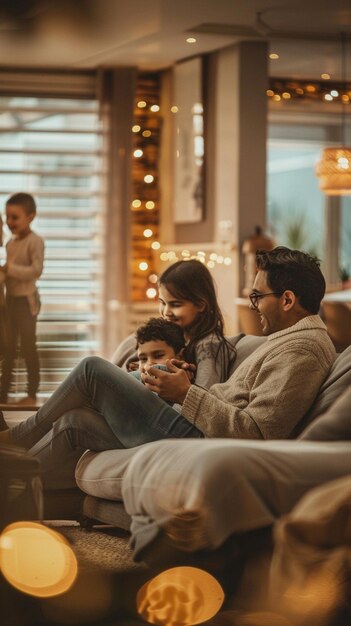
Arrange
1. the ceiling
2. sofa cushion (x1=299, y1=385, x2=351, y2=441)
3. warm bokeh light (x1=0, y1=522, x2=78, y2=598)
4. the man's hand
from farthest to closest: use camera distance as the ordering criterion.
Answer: the ceiling < the man's hand < sofa cushion (x1=299, y1=385, x2=351, y2=441) < warm bokeh light (x1=0, y1=522, x2=78, y2=598)

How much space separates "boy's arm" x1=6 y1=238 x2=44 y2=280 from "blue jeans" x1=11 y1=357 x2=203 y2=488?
30 centimetres

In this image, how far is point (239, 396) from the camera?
2791mm

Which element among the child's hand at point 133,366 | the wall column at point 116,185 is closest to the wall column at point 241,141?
the wall column at point 116,185

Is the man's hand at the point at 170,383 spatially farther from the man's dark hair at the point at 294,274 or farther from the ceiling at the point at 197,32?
the ceiling at the point at 197,32

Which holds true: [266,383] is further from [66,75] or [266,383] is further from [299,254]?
[66,75]

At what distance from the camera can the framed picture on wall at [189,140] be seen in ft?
24.4

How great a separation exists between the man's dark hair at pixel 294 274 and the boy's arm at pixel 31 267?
59 cm

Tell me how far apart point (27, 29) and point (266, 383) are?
3.52ft

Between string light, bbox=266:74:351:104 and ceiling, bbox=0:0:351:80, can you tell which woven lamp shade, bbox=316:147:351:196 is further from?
string light, bbox=266:74:351:104

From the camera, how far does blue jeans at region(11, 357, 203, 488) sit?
2785 mm

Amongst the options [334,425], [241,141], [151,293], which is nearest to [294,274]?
[334,425]

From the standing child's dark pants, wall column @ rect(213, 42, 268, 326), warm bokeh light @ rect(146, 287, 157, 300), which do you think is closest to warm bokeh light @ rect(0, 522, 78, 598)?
the standing child's dark pants

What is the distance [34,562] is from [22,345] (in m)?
0.46

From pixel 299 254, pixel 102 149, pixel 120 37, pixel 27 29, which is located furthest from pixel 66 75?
pixel 27 29
